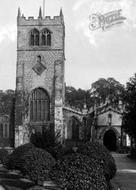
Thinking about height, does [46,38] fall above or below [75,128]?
above

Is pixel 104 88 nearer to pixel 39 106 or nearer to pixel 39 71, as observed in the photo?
pixel 39 71

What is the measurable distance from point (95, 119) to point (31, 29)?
59.6 feet

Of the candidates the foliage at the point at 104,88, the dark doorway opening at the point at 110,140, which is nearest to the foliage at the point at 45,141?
the dark doorway opening at the point at 110,140

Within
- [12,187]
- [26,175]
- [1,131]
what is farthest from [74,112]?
[12,187]

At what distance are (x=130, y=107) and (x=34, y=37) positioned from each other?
78.9 ft

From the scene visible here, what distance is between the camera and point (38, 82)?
60.8 metres

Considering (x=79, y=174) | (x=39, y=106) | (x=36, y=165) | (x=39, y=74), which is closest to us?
(x=79, y=174)

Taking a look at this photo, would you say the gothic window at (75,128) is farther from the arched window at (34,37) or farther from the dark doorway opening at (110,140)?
the arched window at (34,37)

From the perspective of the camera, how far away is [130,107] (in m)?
42.1

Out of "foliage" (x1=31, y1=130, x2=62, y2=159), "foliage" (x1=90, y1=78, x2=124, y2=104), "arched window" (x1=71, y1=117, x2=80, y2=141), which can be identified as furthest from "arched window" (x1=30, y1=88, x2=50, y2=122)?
"foliage" (x1=90, y1=78, x2=124, y2=104)

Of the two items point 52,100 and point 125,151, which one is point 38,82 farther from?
point 125,151

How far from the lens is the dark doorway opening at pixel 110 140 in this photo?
68.9 metres

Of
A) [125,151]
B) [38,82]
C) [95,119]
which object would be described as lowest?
[125,151]

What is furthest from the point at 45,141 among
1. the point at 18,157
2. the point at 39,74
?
the point at 39,74
